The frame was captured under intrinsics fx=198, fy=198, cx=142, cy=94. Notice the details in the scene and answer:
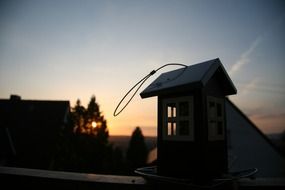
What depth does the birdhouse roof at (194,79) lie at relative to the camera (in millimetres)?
2117

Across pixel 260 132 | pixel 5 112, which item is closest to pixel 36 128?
pixel 5 112

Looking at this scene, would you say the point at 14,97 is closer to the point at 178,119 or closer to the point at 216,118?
the point at 178,119

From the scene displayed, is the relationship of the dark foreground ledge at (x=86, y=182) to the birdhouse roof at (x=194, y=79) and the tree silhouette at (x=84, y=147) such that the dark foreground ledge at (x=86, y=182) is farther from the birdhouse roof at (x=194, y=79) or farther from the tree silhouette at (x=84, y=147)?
the tree silhouette at (x=84, y=147)

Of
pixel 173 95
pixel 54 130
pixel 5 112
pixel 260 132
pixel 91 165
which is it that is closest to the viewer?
pixel 173 95

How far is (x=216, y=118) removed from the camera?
2477 millimetres

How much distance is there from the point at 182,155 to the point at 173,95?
71 centimetres

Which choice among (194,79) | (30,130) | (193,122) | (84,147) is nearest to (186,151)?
(193,122)

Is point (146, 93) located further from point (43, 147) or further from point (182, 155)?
point (43, 147)

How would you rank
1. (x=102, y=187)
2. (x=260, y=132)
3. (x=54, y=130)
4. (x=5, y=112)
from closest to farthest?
(x=102, y=187) → (x=260, y=132) → (x=54, y=130) → (x=5, y=112)

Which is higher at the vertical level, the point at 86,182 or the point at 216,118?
the point at 216,118

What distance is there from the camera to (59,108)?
2300cm

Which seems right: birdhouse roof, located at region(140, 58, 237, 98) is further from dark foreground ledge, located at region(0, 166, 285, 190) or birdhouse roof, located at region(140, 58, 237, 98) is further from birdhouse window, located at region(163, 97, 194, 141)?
dark foreground ledge, located at region(0, 166, 285, 190)

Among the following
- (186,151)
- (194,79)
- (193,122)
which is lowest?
(186,151)

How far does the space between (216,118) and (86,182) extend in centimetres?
174
